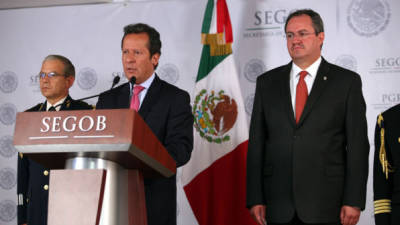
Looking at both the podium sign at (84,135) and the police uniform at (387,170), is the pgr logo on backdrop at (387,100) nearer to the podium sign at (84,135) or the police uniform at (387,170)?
the police uniform at (387,170)

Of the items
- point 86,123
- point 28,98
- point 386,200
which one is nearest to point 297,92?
point 386,200

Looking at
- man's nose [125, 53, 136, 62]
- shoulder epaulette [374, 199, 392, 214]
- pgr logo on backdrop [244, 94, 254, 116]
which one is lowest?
shoulder epaulette [374, 199, 392, 214]

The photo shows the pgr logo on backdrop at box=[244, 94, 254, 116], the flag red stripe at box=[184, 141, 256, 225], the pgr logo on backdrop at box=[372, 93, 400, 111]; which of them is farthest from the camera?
the pgr logo on backdrop at box=[244, 94, 254, 116]

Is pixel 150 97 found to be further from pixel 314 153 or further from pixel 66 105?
pixel 314 153

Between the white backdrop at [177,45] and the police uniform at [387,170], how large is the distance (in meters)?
1.27

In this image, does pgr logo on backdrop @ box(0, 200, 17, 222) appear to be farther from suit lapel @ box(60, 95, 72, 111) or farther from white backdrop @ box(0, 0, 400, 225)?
suit lapel @ box(60, 95, 72, 111)

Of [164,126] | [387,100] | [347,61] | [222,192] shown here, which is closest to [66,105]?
[164,126]

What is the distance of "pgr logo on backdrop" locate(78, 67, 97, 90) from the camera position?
4609 millimetres

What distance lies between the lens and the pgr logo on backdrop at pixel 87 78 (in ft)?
15.1

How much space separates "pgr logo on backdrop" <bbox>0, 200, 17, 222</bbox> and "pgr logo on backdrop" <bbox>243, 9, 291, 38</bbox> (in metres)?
2.36

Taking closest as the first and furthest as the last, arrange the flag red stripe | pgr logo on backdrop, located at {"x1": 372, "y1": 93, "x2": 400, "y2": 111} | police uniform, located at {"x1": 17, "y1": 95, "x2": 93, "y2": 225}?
police uniform, located at {"x1": 17, "y1": 95, "x2": 93, "y2": 225}, the flag red stripe, pgr logo on backdrop, located at {"x1": 372, "y1": 93, "x2": 400, "y2": 111}

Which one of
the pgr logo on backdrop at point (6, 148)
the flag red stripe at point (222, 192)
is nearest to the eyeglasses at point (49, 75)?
the flag red stripe at point (222, 192)

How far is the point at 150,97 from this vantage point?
9.76ft

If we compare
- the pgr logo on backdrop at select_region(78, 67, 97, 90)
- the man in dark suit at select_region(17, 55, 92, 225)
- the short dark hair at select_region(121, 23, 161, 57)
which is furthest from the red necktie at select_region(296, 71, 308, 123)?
the pgr logo on backdrop at select_region(78, 67, 97, 90)
